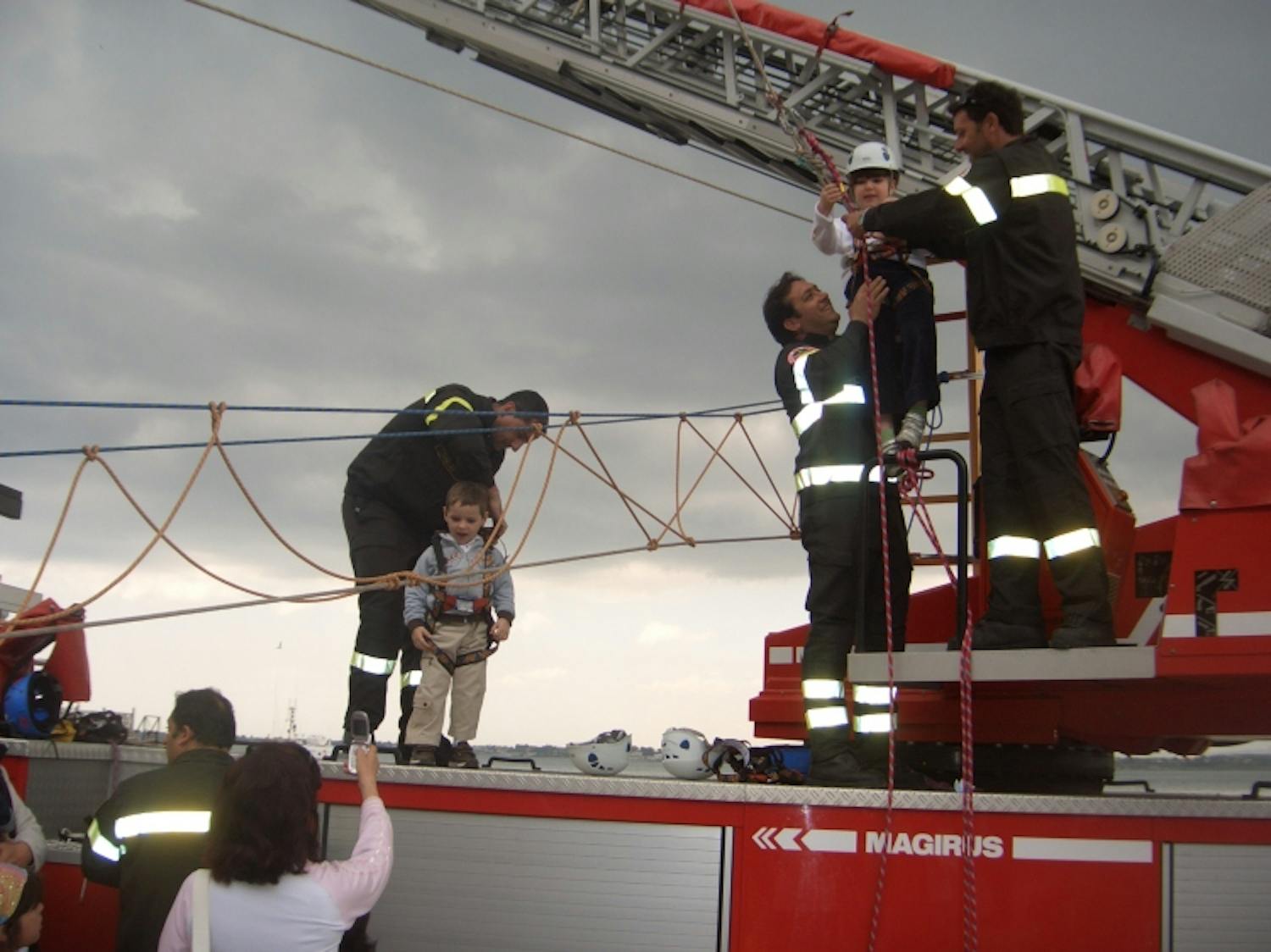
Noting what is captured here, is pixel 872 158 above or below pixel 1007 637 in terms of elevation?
above

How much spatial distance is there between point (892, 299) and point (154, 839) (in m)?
3.45

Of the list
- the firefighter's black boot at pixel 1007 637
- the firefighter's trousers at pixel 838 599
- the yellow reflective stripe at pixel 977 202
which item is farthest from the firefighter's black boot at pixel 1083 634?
the yellow reflective stripe at pixel 977 202

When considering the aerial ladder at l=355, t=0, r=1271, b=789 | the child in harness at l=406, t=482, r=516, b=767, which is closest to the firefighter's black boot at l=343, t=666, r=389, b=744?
the child in harness at l=406, t=482, r=516, b=767

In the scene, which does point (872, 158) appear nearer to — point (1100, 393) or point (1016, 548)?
point (1100, 393)

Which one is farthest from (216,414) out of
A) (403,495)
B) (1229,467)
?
(1229,467)

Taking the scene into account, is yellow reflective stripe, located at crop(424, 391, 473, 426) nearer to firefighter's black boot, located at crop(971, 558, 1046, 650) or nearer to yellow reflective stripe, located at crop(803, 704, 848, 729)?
yellow reflective stripe, located at crop(803, 704, 848, 729)

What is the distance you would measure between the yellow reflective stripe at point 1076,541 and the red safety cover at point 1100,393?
0.57 m

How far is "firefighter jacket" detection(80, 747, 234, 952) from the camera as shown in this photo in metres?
3.73

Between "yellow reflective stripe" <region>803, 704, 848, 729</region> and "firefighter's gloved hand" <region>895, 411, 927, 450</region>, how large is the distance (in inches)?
41.1

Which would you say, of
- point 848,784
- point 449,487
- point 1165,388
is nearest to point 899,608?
point 848,784

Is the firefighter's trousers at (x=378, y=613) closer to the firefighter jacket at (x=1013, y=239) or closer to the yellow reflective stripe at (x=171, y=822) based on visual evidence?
the yellow reflective stripe at (x=171, y=822)

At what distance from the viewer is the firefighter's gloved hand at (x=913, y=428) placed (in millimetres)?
5047

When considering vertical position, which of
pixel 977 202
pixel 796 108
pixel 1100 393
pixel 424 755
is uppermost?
pixel 796 108

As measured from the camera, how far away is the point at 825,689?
16.0ft
